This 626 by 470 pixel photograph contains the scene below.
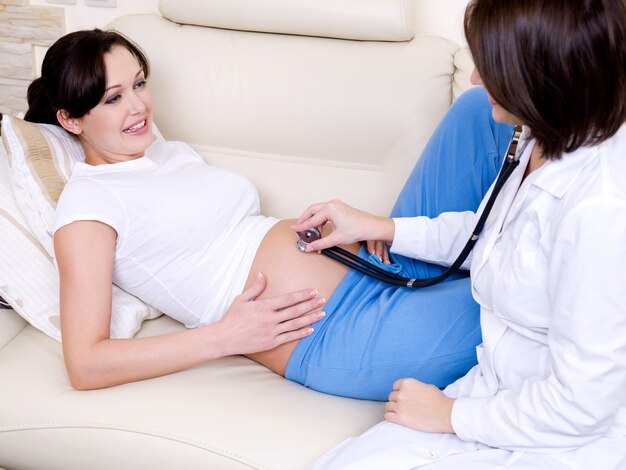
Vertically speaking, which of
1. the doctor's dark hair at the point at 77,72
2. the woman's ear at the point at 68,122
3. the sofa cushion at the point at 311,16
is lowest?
the woman's ear at the point at 68,122

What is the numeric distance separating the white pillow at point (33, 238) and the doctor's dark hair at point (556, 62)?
940 millimetres

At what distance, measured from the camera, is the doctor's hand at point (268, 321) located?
1.38 m

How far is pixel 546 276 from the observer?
3.43 feet

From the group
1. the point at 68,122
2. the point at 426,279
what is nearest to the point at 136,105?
the point at 68,122

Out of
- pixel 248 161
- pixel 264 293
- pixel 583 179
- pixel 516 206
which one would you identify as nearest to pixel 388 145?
pixel 248 161

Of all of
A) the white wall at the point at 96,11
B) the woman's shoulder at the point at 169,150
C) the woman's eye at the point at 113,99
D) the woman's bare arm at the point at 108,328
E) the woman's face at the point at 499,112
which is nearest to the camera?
the woman's face at the point at 499,112

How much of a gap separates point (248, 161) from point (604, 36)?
114cm

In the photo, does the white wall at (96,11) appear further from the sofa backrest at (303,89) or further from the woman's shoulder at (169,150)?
the woman's shoulder at (169,150)

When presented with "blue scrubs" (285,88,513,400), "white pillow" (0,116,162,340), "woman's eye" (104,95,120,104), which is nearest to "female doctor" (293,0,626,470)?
"blue scrubs" (285,88,513,400)

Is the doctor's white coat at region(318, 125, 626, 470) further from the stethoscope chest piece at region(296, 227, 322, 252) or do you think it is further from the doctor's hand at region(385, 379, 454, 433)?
the stethoscope chest piece at region(296, 227, 322, 252)

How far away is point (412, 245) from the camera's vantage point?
1.47 metres

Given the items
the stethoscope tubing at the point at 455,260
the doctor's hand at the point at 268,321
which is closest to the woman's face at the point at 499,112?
the stethoscope tubing at the point at 455,260

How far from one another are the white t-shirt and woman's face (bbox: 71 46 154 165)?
0.16 ft

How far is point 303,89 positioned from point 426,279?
0.68 meters
